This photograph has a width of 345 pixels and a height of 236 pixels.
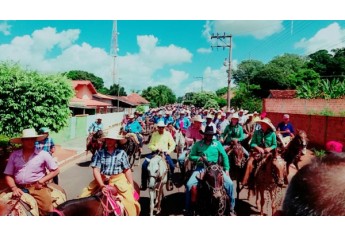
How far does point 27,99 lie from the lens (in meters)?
9.86

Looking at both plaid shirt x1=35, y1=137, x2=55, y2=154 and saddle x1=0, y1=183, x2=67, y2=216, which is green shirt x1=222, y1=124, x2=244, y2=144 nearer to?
plaid shirt x1=35, y1=137, x2=55, y2=154

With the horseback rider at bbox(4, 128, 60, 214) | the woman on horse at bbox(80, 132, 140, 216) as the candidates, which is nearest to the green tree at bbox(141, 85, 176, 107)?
the woman on horse at bbox(80, 132, 140, 216)

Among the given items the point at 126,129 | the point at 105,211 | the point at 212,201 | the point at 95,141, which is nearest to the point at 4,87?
the point at 95,141

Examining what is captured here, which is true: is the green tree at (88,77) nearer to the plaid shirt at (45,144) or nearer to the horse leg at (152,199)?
the plaid shirt at (45,144)

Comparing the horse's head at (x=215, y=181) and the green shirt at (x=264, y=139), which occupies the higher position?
the green shirt at (x=264, y=139)

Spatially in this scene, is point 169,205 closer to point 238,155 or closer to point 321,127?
point 238,155

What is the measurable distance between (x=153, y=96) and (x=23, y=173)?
81.1 metres

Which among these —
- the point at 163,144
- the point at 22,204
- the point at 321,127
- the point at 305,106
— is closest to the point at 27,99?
the point at 163,144

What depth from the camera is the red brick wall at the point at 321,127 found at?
14.4m

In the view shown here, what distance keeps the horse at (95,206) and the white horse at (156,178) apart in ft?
6.18

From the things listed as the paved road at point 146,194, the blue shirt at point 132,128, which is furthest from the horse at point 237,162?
the blue shirt at point 132,128

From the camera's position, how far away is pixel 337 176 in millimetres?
1294

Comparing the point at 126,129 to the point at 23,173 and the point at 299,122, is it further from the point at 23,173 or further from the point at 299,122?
the point at 299,122

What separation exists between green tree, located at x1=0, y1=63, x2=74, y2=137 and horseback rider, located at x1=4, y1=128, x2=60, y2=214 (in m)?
5.51
